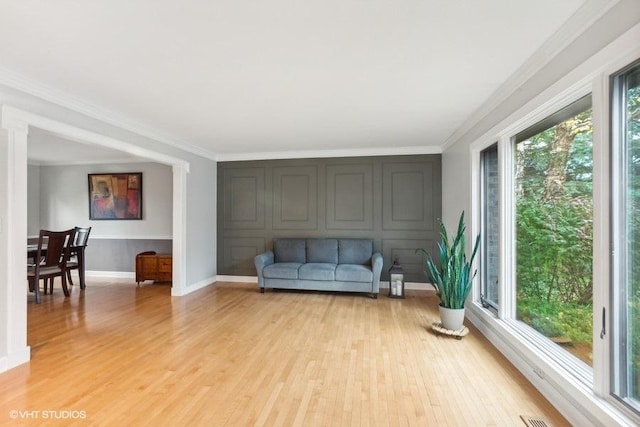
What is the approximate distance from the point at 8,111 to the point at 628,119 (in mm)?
4209

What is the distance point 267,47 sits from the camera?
2.08m

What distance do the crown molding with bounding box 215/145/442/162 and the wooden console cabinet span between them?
6.98 feet

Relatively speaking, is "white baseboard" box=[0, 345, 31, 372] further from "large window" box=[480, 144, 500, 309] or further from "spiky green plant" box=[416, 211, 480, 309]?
"large window" box=[480, 144, 500, 309]

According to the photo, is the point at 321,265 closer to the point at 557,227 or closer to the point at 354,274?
the point at 354,274

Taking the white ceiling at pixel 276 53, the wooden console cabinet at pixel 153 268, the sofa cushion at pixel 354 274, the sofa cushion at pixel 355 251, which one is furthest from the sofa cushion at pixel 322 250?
the wooden console cabinet at pixel 153 268

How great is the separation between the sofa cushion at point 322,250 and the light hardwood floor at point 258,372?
1.33 m

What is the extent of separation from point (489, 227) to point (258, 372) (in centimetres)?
280

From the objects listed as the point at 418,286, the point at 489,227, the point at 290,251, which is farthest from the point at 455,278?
the point at 290,251

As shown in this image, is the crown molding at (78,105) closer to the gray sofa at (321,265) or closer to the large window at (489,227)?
the gray sofa at (321,265)

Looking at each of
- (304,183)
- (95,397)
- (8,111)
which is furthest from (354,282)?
(8,111)

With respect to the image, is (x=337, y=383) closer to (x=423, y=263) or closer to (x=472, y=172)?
(x=472, y=172)

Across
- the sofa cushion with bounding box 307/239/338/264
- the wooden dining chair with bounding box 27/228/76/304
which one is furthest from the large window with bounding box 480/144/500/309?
the wooden dining chair with bounding box 27/228/76/304

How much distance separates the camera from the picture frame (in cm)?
612

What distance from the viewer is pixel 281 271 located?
490cm
